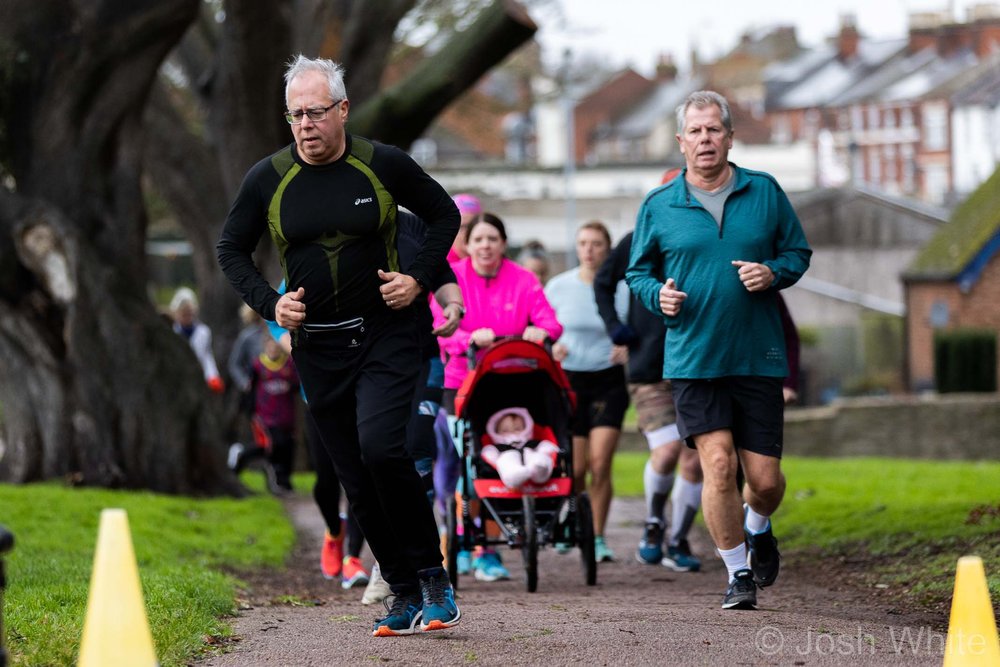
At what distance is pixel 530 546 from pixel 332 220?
3.30 metres

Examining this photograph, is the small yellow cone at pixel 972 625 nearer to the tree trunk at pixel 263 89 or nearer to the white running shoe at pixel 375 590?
the white running shoe at pixel 375 590

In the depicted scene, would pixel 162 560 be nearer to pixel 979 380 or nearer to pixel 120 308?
pixel 120 308

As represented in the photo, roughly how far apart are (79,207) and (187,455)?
7.82 feet

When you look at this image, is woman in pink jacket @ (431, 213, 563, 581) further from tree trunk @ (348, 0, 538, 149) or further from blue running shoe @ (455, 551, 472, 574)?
tree trunk @ (348, 0, 538, 149)

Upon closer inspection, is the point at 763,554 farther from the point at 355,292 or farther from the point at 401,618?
the point at 355,292

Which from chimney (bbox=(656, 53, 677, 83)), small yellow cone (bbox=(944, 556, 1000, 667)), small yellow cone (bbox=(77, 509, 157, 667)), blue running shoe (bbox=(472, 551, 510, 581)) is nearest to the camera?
small yellow cone (bbox=(77, 509, 157, 667))

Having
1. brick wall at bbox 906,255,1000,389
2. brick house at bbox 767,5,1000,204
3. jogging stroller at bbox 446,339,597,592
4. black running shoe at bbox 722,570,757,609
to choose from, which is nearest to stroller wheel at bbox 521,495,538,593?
jogging stroller at bbox 446,339,597,592

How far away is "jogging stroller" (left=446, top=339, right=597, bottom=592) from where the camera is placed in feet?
31.8

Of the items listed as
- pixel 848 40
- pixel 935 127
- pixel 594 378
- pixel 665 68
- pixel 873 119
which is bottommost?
pixel 594 378

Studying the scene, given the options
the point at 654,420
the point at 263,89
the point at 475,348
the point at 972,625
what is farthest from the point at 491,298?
the point at 263,89

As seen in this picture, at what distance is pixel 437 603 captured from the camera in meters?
7.01

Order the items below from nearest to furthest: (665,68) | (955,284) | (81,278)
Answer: (81,278) → (955,284) → (665,68)

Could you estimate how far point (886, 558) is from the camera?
10547 mm

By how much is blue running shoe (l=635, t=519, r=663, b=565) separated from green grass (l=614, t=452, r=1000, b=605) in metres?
0.96
